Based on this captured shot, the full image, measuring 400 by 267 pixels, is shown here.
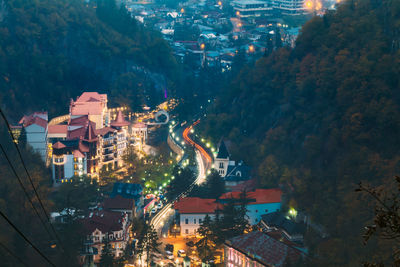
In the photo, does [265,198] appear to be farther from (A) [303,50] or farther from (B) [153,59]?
(B) [153,59]

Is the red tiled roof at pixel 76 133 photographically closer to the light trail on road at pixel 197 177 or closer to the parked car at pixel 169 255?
the light trail on road at pixel 197 177

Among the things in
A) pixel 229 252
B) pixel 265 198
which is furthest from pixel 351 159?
pixel 229 252

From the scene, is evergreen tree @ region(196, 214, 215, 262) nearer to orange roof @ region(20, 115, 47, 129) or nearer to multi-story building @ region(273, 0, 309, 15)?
orange roof @ region(20, 115, 47, 129)

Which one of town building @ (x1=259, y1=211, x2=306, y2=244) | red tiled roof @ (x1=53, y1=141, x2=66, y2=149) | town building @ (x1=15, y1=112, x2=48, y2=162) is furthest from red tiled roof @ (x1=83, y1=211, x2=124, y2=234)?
town building @ (x1=15, y1=112, x2=48, y2=162)

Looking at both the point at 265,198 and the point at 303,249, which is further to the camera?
the point at 265,198

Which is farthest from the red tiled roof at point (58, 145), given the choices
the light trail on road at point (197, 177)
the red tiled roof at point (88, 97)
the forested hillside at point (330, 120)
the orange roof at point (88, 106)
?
A: the forested hillside at point (330, 120)

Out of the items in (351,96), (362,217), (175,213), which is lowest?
(175,213)
